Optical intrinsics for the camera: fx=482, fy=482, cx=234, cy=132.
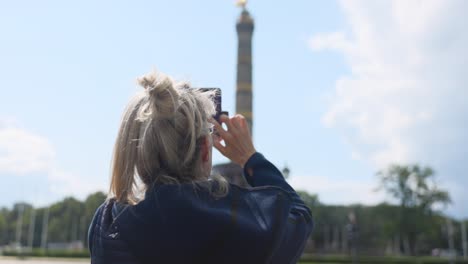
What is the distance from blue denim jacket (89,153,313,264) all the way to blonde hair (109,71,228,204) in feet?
0.26

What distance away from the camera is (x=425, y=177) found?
51031mm

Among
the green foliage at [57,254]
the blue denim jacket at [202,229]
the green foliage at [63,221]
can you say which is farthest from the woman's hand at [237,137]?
the green foliage at [63,221]

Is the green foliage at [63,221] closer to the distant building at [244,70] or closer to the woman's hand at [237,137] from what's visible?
the distant building at [244,70]

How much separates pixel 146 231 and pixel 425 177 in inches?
2125

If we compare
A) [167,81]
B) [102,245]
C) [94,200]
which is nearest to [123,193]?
[102,245]

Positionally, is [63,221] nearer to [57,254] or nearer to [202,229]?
[57,254]

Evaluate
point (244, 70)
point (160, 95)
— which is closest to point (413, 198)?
point (244, 70)

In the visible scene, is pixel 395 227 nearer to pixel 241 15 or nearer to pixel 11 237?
pixel 241 15

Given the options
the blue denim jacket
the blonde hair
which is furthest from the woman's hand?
the blue denim jacket

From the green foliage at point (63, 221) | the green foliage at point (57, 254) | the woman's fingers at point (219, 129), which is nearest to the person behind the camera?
the woman's fingers at point (219, 129)

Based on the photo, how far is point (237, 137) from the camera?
1.63 meters

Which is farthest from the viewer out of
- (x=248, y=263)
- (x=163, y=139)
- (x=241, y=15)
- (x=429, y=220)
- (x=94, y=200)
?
(x=94, y=200)

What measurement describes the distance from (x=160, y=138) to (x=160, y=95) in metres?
0.14

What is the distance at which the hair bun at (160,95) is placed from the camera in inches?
56.7
